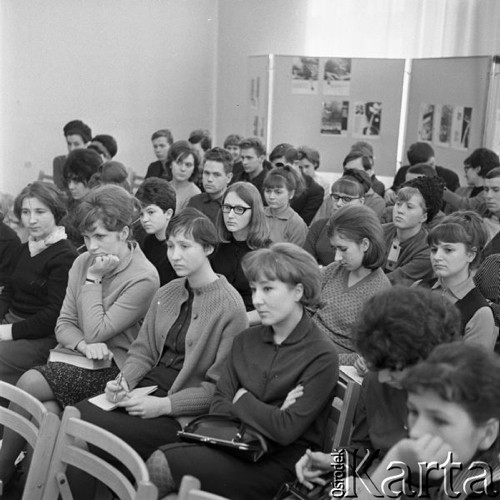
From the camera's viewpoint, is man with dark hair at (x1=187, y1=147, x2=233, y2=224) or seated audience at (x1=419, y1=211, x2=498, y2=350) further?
man with dark hair at (x1=187, y1=147, x2=233, y2=224)

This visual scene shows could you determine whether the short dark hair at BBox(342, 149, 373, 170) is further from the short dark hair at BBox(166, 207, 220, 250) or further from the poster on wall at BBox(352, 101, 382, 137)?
the short dark hair at BBox(166, 207, 220, 250)

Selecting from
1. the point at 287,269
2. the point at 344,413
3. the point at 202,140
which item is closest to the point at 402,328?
the point at 344,413

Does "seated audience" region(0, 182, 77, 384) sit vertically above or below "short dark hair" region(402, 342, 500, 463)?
below

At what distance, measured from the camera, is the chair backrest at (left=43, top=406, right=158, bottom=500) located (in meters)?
2.03

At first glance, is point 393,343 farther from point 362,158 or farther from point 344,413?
point 362,158

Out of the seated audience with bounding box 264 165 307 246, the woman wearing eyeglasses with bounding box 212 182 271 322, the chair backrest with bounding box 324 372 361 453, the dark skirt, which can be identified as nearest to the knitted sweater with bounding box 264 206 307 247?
the seated audience with bounding box 264 165 307 246

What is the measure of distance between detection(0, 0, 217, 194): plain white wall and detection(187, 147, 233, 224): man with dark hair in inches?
138

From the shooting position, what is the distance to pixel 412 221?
4.11 m

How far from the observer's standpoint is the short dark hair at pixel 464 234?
122 inches

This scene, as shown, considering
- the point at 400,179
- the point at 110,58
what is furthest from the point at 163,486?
the point at 110,58

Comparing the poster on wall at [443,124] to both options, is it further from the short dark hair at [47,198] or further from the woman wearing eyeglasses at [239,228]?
the short dark hair at [47,198]

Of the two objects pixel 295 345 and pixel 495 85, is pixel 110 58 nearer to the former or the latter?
pixel 495 85

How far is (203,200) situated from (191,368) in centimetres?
248

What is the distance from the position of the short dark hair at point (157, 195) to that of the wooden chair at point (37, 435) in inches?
71.4
